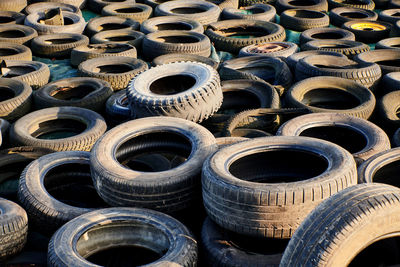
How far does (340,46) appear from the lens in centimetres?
986

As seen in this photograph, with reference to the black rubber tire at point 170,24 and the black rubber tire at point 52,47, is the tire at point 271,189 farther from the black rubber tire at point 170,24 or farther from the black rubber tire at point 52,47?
the black rubber tire at point 170,24

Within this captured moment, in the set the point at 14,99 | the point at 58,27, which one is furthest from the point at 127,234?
the point at 58,27

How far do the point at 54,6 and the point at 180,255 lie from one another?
32.5ft

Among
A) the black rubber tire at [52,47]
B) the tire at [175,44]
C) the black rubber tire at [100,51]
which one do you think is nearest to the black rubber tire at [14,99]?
the black rubber tire at [100,51]

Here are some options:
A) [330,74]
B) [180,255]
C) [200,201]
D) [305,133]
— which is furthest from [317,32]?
[180,255]

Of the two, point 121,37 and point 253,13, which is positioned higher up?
point 253,13

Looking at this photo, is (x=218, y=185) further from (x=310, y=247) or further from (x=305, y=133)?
(x=305, y=133)

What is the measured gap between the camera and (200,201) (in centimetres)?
503

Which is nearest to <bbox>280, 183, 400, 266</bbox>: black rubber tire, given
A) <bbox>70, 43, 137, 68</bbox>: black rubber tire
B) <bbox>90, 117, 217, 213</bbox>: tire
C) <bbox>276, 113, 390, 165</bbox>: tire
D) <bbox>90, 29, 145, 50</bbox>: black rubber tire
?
<bbox>90, 117, 217, 213</bbox>: tire

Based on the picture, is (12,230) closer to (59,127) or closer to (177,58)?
(59,127)

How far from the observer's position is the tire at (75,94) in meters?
7.64

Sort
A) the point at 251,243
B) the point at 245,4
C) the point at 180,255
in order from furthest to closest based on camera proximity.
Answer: the point at 245,4
the point at 251,243
the point at 180,255

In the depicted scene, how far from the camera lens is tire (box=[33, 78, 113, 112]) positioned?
25.1 feet

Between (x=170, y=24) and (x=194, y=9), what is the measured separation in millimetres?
1642
